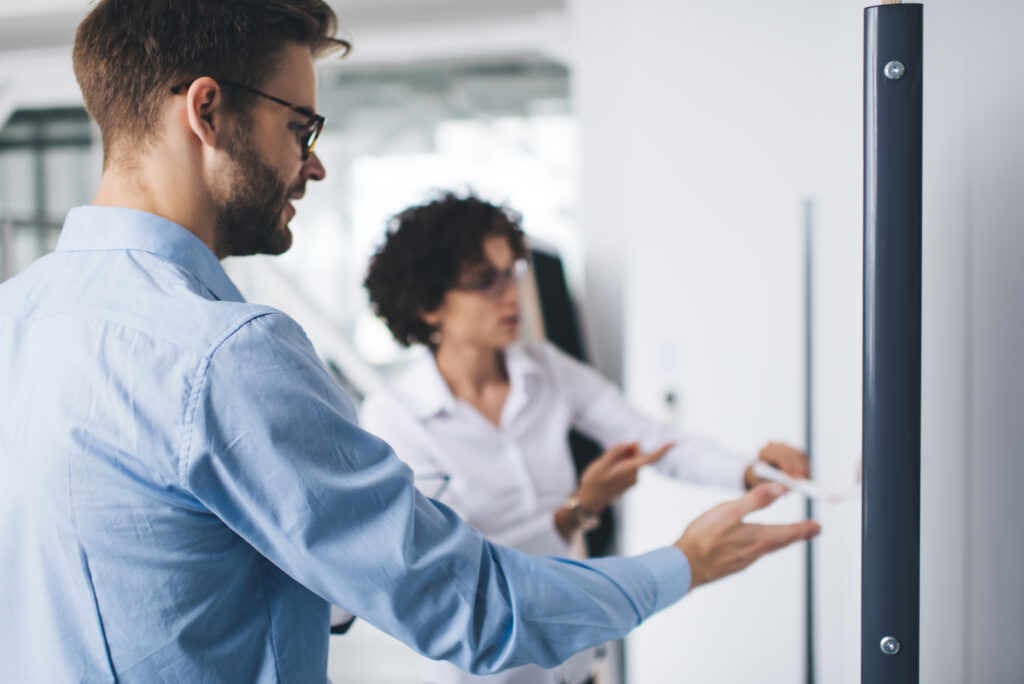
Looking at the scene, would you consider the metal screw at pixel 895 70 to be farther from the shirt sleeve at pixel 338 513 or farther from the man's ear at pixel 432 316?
the man's ear at pixel 432 316

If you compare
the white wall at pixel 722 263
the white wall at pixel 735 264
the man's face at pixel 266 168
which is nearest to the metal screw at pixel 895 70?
the man's face at pixel 266 168

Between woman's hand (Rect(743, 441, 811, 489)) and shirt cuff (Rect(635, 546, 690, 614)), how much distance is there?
0.68 meters

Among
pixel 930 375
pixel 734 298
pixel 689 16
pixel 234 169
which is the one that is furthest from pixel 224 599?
pixel 689 16

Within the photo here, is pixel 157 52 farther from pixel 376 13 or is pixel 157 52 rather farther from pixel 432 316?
pixel 376 13

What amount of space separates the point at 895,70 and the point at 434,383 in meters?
1.15

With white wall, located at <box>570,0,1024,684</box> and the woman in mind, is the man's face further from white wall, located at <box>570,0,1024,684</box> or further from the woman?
white wall, located at <box>570,0,1024,684</box>

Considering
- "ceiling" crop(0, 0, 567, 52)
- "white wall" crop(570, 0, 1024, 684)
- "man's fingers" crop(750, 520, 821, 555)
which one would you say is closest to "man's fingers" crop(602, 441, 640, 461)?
"white wall" crop(570, 0, 1024, 684)

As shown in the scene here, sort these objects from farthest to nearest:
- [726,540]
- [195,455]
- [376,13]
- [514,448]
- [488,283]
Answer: [376,13] < [488,283] < [514,448] < [726,540] < [195,455]

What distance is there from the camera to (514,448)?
1.67m

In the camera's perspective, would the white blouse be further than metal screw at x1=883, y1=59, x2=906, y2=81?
Yes

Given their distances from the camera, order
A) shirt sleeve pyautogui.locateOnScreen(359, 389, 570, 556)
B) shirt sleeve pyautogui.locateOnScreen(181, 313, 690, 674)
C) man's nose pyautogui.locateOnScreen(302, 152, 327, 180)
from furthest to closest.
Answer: shirt sleeve pyautogui.locateOnScreen(359, 389, 570, 556)
man's nose pyautogui.locateOnScreen(302, 152, 327, 180)
shirt sleeve pyautogui.locateOnScreen(181, 313, 690, 674)

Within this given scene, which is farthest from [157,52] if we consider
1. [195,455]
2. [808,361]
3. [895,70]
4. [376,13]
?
[376,13]

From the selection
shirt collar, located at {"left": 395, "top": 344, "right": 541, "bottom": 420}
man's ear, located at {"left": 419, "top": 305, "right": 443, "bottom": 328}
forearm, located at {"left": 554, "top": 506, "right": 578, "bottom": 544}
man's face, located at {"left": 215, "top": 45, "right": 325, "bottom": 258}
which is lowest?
forearm, located at {"left": 554, "top": 506, "right": 578, "bottom": 544}

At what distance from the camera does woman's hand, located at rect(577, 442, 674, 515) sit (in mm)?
1562
